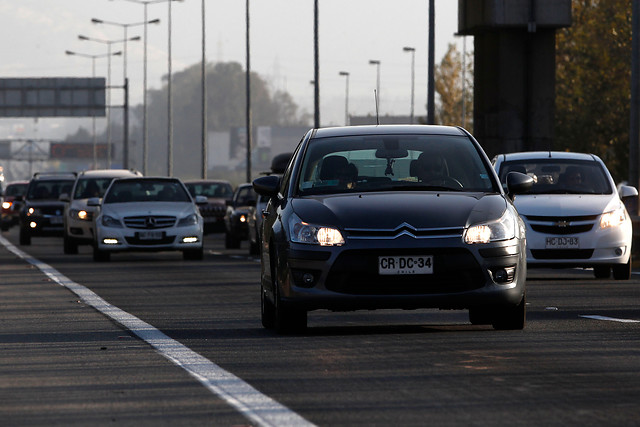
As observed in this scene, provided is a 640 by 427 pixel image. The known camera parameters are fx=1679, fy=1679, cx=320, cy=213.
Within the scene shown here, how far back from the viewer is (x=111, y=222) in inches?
1158

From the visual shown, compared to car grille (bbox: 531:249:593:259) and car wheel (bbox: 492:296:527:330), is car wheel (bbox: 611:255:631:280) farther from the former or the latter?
car wheel (bbox: 492:296:527:330)

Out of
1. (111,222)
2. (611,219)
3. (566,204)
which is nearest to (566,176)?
(566,204)

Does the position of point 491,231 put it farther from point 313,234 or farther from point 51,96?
point 51,96

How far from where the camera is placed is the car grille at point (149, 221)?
29.2 m

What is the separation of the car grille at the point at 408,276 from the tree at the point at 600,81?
4909 cm

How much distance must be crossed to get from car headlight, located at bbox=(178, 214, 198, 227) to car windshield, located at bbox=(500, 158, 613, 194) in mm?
8735

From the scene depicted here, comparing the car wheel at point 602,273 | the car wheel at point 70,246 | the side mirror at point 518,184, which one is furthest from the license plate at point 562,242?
the car wheel at point 70,246

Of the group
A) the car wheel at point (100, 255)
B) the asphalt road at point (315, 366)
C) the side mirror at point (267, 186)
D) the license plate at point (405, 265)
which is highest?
the side mirror at point (267, 186)

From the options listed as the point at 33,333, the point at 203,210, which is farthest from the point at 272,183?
the point at 203,210

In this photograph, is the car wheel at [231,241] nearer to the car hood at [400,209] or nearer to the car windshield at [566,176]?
the car windshield at [566,176]

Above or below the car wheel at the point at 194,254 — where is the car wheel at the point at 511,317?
above

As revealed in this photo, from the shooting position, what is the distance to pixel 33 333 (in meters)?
13.4

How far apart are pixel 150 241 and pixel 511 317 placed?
16904 millimetres

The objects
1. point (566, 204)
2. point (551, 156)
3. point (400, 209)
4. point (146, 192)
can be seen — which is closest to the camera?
point (400, 209)
